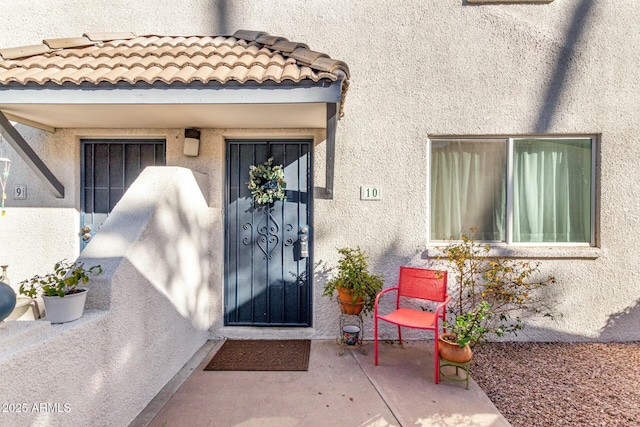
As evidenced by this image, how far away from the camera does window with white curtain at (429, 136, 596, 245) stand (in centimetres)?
455

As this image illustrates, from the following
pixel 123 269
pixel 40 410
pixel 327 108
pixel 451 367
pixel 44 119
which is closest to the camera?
pixel 40 410

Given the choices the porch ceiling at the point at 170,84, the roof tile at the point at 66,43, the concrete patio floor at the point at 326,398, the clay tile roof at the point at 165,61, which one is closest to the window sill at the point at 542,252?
the concrete patio floor at the point at 326,398

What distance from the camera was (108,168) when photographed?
4711 millimetres

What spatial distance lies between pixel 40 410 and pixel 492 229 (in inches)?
202

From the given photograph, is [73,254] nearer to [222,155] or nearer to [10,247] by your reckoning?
[10,247]

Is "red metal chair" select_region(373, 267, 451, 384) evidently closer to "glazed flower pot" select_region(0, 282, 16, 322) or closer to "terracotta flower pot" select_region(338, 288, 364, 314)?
"terracotta flower pot" select_region(338, 288, 364, 314)

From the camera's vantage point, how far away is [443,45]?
4.48m

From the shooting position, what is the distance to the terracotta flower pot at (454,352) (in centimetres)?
340

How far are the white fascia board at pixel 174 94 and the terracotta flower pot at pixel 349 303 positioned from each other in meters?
2.38

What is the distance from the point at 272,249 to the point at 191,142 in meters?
1.91

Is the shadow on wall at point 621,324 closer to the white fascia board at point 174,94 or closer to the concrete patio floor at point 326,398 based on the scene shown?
the concrete patio floor at point 326,398

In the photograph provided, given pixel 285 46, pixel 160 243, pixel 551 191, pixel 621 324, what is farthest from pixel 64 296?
pixel 621 324

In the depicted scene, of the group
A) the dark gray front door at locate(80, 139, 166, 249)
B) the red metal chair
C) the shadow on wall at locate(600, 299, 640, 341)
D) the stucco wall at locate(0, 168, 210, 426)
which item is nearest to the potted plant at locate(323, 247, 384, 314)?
the red metal chair

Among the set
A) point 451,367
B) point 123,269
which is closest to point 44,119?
point 123,269
